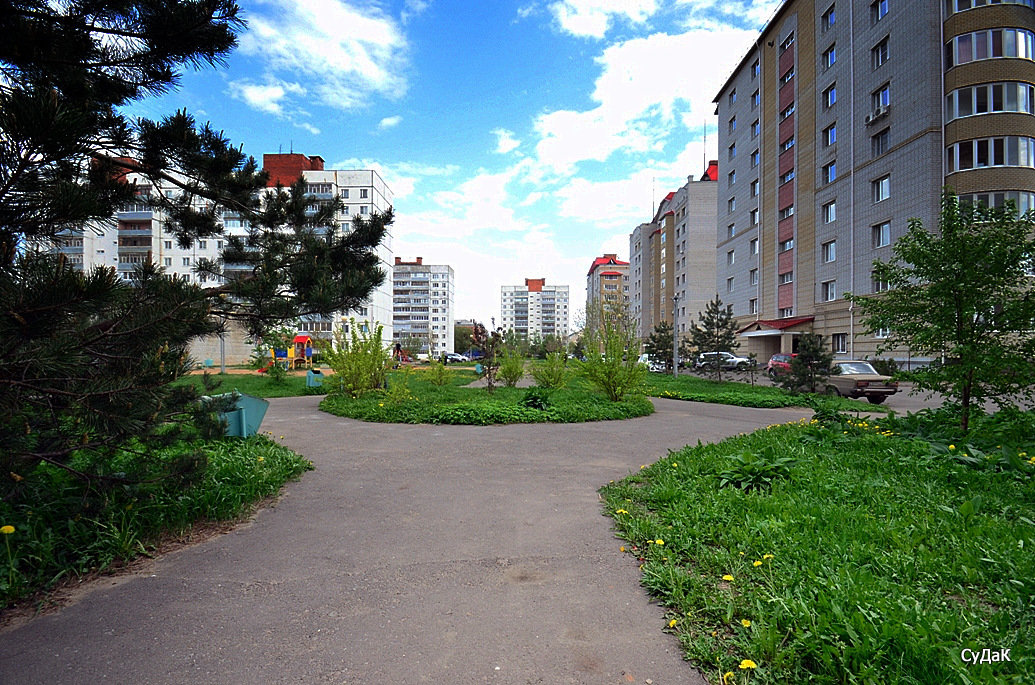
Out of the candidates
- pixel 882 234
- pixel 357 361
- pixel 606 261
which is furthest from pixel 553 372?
pixel 606 261

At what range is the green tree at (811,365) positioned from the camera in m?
18.4

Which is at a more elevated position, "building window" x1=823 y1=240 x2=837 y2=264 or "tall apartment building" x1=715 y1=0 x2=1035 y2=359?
"tall apartment building" x1=715 y1=0 x2=1035 y2=359

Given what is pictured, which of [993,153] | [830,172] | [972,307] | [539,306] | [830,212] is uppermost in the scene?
[539,306]

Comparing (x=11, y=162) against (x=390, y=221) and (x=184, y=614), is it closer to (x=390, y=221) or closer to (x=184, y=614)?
(x=184, y=614)

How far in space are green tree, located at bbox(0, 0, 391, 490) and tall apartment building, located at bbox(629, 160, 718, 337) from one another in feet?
190

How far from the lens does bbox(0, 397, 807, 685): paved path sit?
260 centimetres

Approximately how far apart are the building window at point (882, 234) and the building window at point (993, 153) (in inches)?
157

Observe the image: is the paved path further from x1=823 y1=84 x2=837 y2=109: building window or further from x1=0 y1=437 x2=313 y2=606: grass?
x1=823 y1=84 x2=837 y2=109: building window

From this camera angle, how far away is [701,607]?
3.14 m

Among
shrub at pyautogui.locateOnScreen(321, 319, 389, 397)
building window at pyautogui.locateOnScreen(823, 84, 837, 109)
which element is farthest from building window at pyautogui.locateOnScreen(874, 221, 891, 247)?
shrub at pyautogui.locateOnScreen(321, 319, 389, 397)

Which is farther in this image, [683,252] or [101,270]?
[683,252]

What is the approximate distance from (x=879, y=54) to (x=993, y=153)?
9054mm

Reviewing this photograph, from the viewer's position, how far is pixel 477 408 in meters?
11.9

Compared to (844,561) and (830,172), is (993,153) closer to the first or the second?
(830,172)
